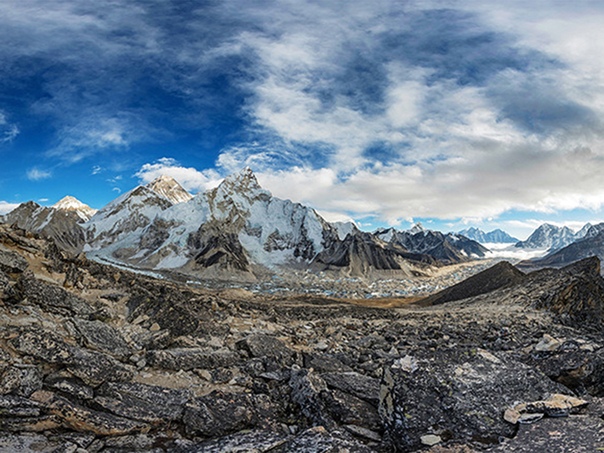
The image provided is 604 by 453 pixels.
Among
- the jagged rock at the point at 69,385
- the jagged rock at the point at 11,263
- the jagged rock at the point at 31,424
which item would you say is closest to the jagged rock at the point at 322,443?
the jagged rock at the point at 31,424

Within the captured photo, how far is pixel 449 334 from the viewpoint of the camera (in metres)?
15.2

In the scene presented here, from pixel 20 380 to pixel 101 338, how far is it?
2.94 metres

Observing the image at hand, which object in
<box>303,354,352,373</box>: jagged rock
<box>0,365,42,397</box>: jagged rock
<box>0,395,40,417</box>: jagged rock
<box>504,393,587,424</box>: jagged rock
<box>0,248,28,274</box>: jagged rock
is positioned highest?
<box>0,248,28,274</box>: jagged rock

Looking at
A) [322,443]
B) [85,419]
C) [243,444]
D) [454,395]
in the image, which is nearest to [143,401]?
[85,419]

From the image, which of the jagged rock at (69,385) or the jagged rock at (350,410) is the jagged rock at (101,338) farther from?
the jagged rock at (350,410)

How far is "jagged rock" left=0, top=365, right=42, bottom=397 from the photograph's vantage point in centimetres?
639

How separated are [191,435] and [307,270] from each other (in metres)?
179

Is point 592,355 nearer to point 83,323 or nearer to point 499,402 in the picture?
point 499,402

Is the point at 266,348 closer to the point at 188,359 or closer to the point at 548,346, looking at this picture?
the point at 188,359

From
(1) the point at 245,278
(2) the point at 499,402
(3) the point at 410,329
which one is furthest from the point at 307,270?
(2) the point at 499,402

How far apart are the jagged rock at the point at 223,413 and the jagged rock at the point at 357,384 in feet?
5.23

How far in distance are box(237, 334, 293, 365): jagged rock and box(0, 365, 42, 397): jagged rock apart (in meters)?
4.94

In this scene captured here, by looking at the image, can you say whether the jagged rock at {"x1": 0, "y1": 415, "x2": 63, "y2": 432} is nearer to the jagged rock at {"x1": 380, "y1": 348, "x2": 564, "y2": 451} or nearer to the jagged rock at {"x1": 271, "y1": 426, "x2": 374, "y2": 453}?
the jagged rock at {"x1": 271, "y1": 426, "x2": 374, "y2": 453}

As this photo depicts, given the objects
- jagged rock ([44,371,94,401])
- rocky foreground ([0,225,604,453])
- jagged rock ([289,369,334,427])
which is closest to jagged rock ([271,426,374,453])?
rocky foreground ([0,225,604,453])
